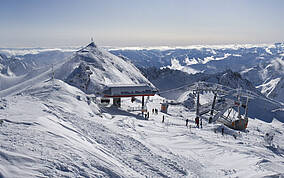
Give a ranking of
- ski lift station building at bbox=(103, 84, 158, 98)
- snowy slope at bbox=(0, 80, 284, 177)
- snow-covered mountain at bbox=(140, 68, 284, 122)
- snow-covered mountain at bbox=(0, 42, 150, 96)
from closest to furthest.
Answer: snowy slope at bbox=(0, 80, 284, 177) < ski lift station building at bbox=(103, 84, 158, 98) < snow-covered mountain at bbox=(0, 42, 150, 96) < snow-covered mountain at bbox=(140, 68, 284, 122)

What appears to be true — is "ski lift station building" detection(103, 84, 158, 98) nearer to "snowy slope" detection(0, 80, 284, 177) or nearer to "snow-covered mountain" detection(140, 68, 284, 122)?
"snowy slope" detection(0, 80, 284, 177)

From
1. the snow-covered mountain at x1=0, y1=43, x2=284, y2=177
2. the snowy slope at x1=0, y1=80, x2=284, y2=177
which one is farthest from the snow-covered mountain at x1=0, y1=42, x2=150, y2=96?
the snowy slope at x1=0, y1=80, x2=284, y2=177

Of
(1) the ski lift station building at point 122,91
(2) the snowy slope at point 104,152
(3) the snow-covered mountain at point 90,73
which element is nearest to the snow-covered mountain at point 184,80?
(3) the snow-covered mountain at point 90,73

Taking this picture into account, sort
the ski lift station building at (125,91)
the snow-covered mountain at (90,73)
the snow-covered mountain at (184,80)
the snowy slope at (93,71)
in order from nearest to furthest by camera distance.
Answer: the ski lift station building at (125,91) < the snowy slope at (93,71) < the snow-covered mountain at (90,73) < the snow-covered mountain at (184,80)

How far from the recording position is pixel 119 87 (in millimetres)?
44656

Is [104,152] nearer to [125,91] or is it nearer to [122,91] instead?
[122,91]

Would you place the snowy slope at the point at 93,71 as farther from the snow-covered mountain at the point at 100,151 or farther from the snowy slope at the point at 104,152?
the snowy slope at the point at 104,152

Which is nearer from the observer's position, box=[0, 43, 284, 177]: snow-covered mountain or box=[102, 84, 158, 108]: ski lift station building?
box=[0, 43, 284, 177]: snow-covered mountain

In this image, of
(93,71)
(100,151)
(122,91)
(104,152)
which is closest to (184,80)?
(93,71)

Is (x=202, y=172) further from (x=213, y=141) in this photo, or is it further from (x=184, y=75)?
(x=184, y=75)

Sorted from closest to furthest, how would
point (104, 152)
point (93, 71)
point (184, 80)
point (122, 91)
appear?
point (104, 152) → point (122, 91) → point (93, 71) → point (184, 80)

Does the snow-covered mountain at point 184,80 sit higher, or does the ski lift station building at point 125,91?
the ski lift station building at point 125,91

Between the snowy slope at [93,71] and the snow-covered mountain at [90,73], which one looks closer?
the snowy slope at [93,71]

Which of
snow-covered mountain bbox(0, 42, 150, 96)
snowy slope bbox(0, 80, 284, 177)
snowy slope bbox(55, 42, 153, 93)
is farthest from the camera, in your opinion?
snow-covered mountain bbox(0, 42, 150, 96)
